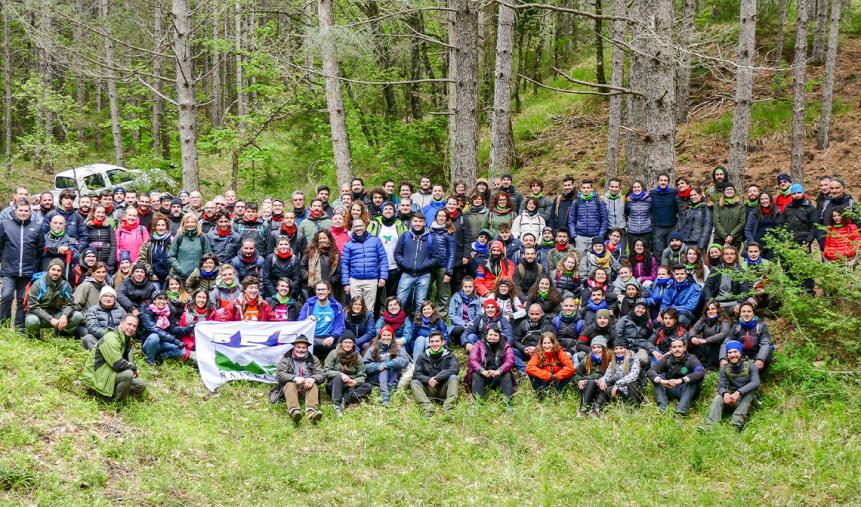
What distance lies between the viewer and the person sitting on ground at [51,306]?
994 centimetres

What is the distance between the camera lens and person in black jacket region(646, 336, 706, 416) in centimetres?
929

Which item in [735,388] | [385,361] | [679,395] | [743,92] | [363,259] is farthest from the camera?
[743,92]

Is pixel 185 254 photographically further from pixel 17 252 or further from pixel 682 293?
pixel 682 293

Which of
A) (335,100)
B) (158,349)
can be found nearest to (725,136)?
(335,100)

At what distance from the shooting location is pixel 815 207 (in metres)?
10.8

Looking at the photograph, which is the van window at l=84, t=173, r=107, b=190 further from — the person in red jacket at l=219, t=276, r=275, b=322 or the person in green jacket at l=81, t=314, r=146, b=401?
the person in green jacket at l=81, t=314, r=146, b=401

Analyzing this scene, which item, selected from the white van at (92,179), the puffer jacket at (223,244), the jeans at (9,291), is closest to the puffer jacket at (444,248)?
the puffer jacket at (223,244)

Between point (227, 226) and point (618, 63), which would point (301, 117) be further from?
point (227, 226)

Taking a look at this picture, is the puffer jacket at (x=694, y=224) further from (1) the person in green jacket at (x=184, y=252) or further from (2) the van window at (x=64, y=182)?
(2) the van window at (x=64, y=182)

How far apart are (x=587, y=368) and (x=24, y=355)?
24.7 ft

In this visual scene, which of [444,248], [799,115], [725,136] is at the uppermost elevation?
[799,115]

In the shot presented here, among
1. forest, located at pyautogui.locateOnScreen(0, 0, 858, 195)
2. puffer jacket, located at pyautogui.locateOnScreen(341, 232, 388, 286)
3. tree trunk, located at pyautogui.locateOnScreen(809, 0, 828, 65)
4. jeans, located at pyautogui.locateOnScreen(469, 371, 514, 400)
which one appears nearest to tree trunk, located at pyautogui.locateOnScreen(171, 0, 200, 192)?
forest, located at pyautogui.locateOnScreen(0, 0, 858, 195)

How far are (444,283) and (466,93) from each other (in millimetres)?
4239

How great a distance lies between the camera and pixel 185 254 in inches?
438
